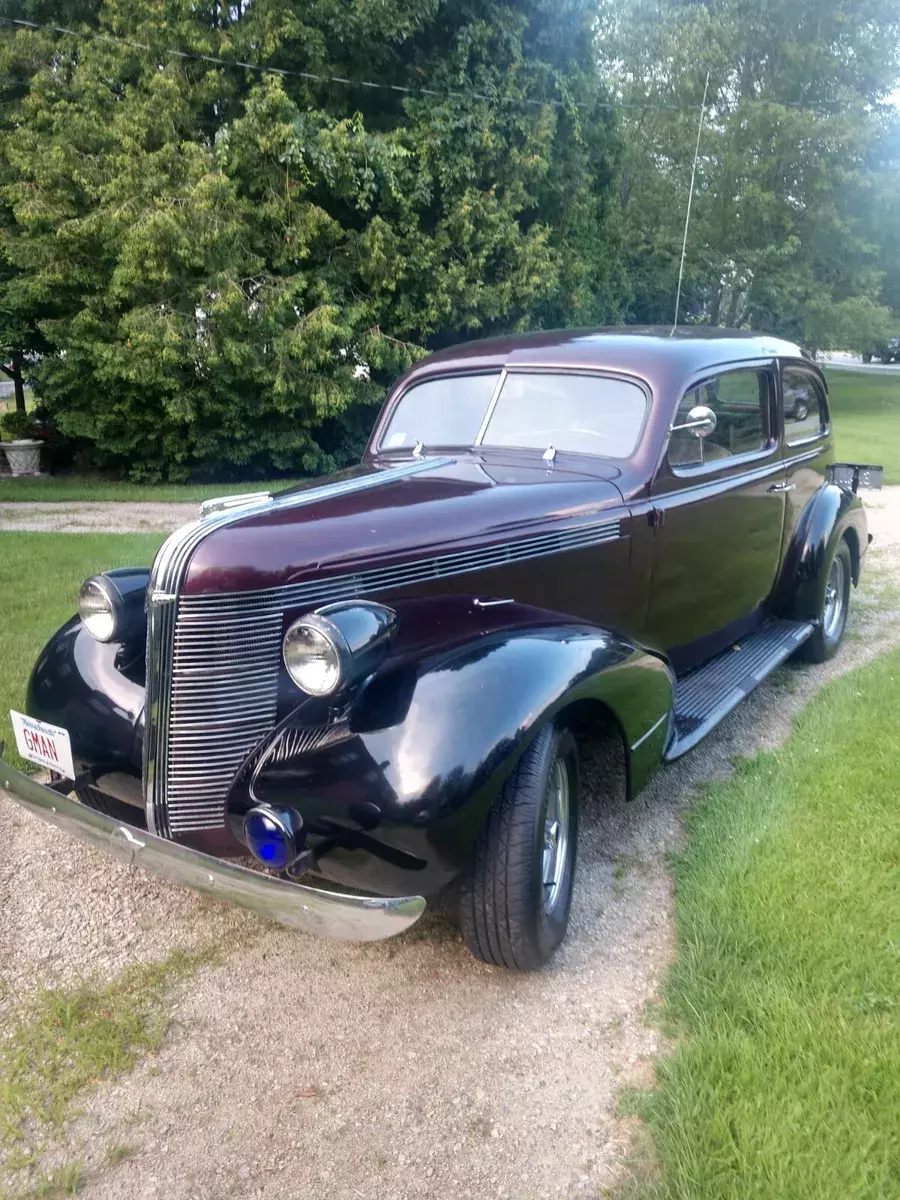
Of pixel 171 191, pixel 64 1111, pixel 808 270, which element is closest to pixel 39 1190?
pixel 64 1111

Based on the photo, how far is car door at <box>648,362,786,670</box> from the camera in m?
3.89

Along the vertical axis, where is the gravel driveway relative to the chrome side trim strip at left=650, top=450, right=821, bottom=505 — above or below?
below

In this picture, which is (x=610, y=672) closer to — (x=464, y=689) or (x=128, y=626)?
(x=464, y=689)

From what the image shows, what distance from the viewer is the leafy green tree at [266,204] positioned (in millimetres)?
11195

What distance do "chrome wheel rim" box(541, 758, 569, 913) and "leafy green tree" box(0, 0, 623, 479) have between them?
9.29 metres

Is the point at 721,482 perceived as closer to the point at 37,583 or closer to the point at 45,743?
the point at 45,743

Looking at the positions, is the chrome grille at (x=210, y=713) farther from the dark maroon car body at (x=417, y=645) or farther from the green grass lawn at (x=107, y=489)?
the green grass lawn at (x=107, y=489)

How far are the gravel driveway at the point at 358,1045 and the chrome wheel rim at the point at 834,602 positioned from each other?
105 inches

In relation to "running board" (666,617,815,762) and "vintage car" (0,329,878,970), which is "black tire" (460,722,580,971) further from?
"running board" (666,617,815,762)

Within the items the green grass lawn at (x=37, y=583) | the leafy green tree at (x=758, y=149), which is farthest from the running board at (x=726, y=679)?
the leafy green tree at (x=758, y=149)

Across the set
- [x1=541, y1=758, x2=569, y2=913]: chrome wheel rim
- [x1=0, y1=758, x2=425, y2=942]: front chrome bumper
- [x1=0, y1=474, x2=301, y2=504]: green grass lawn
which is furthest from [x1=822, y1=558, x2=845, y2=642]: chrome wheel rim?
[x1=0, y1=474, x2=301, y2=504]: green grass lawn

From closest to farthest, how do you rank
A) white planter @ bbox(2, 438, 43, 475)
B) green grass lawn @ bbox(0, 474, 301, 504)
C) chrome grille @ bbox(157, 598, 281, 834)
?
chrome grille @ bbox(157, 598, 281, 834) → green grass lawn @ bbox(0, 474, 301, 504) → white planter @ bbox(2, 438, 43, 475)

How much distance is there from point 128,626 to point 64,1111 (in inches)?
52.7

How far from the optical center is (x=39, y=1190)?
2.02 meters
